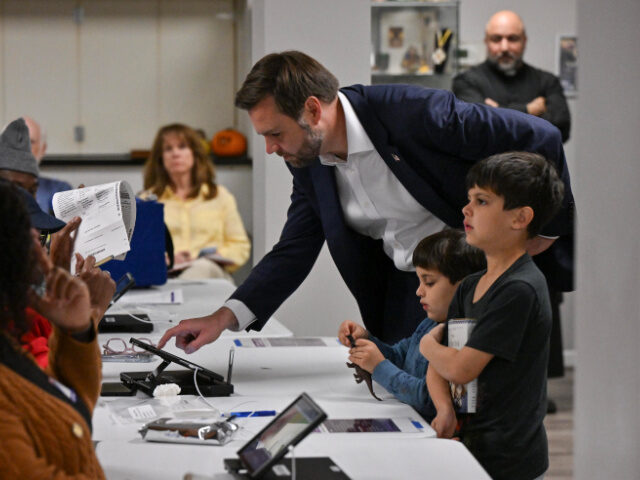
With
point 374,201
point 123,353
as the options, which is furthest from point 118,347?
point 374,201

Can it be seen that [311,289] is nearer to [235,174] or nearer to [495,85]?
[495,85]

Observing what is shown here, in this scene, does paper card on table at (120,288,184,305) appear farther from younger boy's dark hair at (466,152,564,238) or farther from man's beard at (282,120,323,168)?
younger boy's dark hair at (466,152,564,238)

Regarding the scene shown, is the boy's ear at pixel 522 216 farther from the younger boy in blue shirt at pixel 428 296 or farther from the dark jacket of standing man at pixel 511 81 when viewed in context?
the dark jacket of standing man at pixel 511 81

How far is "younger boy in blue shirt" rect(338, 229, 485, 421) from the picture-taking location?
206 cm

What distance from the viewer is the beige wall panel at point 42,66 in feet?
21.7

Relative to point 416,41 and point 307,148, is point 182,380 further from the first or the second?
point 416,41

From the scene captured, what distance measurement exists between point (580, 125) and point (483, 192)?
66cm

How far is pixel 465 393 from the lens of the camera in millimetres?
1933

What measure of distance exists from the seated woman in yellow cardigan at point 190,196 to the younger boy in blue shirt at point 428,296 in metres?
3.39

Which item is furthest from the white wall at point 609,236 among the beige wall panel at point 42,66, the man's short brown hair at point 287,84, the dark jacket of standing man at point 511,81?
the beige wall panel at point 42,66

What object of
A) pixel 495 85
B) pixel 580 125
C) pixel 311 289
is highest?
pixel 495 85

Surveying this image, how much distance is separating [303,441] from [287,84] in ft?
3.26

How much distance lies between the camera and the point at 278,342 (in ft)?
9.19

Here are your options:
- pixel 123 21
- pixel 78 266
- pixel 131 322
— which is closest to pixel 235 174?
pixel 123 21
